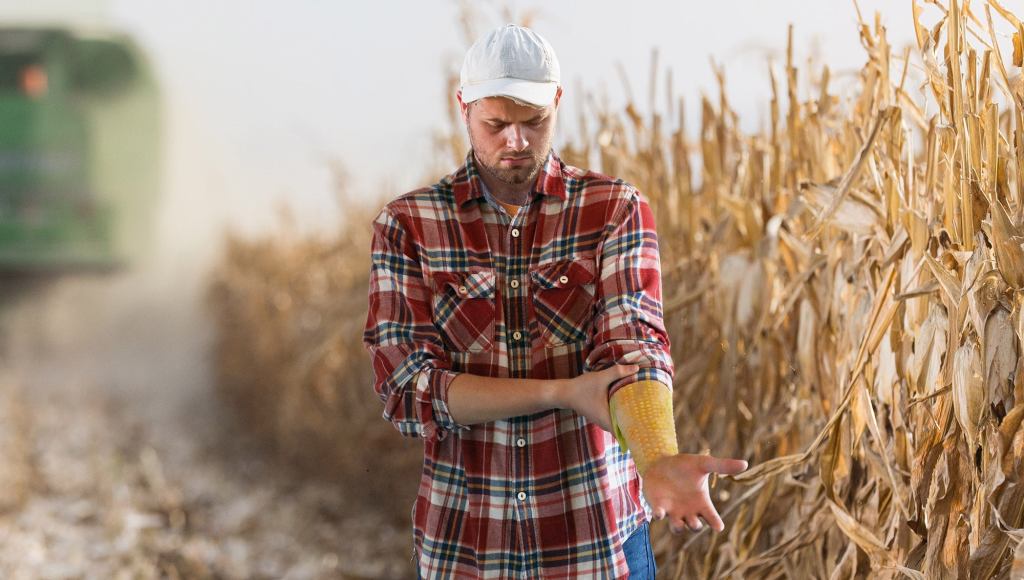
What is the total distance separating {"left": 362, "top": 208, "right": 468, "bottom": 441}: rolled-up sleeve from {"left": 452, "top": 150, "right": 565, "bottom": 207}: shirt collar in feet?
0.32

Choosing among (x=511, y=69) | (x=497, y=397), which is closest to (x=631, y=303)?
(x=497, y=397)

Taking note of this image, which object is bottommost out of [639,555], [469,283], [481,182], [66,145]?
[639,555]

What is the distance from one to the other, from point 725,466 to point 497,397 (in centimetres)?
31

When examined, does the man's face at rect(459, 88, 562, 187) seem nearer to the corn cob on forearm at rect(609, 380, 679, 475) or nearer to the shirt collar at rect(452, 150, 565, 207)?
the shirt collar at rect(452, 150, 565, 207)

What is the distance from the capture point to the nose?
1.49 meters

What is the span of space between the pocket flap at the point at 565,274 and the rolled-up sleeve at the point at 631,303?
19mm

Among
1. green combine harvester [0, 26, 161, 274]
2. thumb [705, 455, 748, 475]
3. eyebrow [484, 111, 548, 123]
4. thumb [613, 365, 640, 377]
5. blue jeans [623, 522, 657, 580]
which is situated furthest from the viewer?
green combine harvester [0, 26, 161, 274]

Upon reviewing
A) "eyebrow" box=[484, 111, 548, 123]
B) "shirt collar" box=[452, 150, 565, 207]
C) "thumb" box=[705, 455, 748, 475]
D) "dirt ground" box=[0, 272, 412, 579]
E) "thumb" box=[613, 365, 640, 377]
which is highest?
"eyebrow" box=[484, 111, 548, 123]

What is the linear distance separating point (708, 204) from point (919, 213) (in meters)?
1.00

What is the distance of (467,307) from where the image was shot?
1558mm

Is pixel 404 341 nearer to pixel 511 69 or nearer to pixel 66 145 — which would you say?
pixel 511 69

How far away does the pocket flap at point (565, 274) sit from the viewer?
155cm

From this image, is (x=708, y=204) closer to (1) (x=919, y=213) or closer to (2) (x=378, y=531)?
(1) (x=919, y=213)

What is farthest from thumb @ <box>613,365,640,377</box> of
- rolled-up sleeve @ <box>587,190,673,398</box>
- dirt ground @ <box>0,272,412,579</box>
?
dirt ground @ <box>0,272,412,579</box>
